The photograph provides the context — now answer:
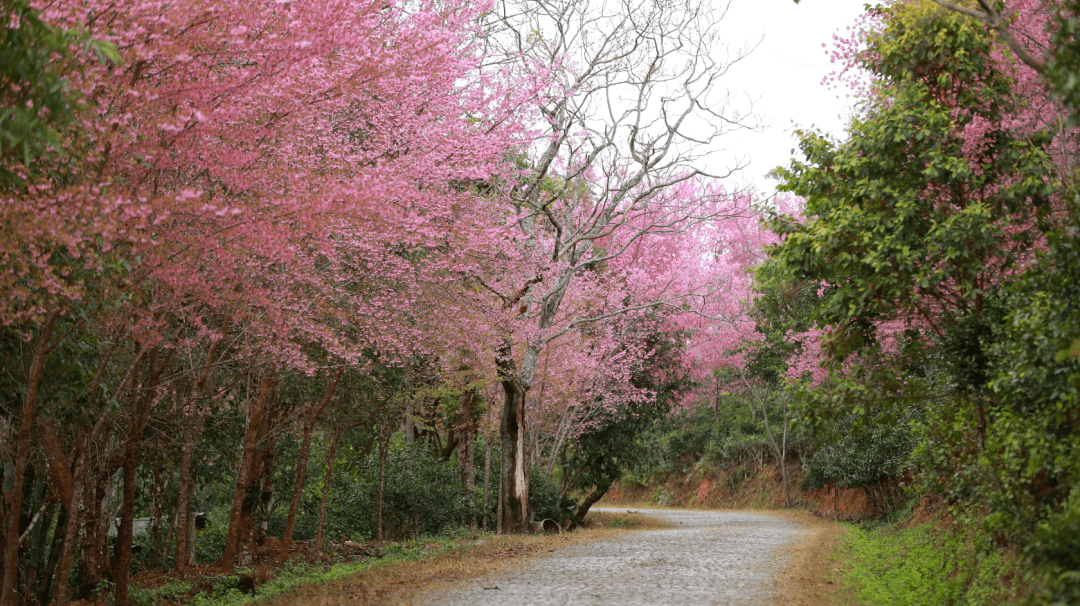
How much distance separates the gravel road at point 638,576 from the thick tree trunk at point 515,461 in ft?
7.10

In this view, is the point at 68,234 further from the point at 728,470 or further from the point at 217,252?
the point at 728,470

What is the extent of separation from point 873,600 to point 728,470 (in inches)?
932

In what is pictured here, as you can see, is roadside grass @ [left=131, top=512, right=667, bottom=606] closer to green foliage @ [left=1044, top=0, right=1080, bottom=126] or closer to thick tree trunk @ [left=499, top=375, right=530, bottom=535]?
thick tree trunk @ [left=499, top=375, right=530, bottom=535]

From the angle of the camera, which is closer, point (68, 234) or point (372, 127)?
point (68, 234)

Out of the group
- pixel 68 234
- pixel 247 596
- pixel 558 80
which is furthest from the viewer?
pixel 558 80

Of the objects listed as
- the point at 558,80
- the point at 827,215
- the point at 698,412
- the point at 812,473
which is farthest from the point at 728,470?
the point at 827,215

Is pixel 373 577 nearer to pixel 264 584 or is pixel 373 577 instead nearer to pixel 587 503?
pixel 264 584

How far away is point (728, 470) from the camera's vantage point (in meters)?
30.6

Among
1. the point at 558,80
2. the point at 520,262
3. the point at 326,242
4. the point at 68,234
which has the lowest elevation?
the point at 68,234

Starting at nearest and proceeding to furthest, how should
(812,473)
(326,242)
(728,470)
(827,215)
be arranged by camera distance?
(326,242) < (827,215) < (812,473) < (728,470)

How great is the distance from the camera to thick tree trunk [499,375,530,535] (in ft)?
48.9

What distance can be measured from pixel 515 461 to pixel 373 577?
6098 mm

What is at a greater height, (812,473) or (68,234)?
(68,234)

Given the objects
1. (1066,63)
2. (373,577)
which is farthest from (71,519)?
(1066,63)
